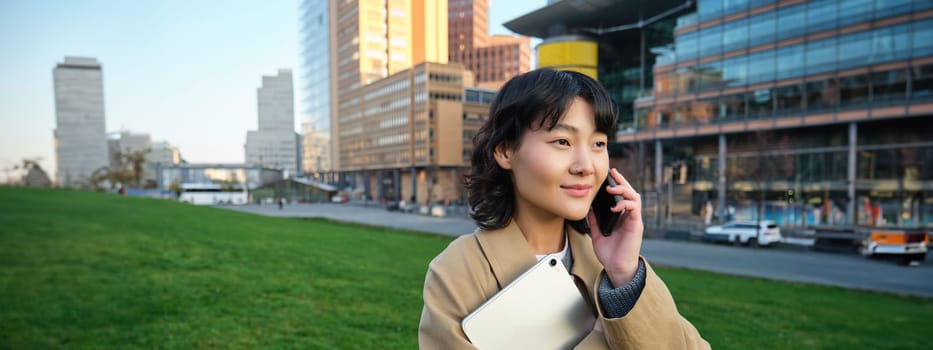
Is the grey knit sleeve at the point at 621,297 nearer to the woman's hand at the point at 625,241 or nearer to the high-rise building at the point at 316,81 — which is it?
the woman's hand at the point at 625,241

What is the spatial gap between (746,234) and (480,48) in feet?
383

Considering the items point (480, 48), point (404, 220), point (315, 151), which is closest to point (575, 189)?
point (404, 220)

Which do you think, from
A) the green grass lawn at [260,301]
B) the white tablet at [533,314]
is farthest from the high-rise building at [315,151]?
the white tablet at [533,314]

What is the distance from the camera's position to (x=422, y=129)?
78.8m

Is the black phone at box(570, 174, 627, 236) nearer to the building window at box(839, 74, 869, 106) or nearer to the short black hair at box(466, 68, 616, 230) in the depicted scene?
the short black hair at box(466, 68, 616, 230)

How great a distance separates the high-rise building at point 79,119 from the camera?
113m

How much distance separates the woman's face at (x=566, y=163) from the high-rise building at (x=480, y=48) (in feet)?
428

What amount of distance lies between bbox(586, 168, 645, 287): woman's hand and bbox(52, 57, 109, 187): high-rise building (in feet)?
458

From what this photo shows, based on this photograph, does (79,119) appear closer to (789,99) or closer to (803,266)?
(789,99)

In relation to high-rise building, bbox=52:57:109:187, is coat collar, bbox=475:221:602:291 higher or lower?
lower

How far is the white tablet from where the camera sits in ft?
6.16

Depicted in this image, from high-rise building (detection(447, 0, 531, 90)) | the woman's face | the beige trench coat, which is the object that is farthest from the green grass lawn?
high-rise building (detection(447, 0, 531, 90))

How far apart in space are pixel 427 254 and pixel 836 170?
36.0 m

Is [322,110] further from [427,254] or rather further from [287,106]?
[427,254]
